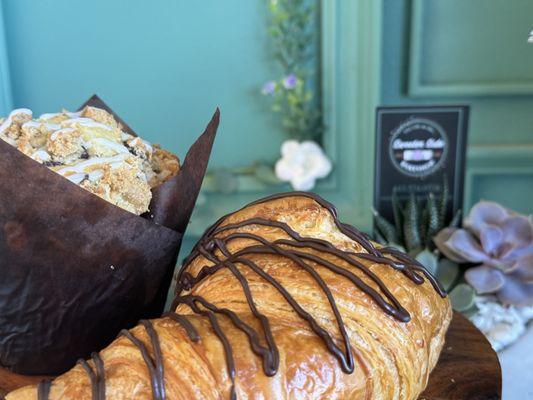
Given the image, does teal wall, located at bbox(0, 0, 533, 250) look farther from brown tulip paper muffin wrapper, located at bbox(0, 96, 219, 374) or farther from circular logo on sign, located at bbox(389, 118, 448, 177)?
brown tulip paper muffin wrapper, located at bbox(0, 96, 219, 374)

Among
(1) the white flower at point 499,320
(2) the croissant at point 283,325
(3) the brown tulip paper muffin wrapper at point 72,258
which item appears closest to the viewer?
(2) the croissant at point 283,325

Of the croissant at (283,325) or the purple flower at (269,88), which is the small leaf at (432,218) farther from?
the purple flower at (269,88)

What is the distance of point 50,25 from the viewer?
1.76m

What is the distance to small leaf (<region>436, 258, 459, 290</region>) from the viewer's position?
1.29 m

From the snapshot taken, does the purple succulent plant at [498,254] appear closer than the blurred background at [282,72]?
Yes

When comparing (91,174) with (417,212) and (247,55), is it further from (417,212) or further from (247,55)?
(247,55)

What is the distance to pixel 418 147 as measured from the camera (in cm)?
132

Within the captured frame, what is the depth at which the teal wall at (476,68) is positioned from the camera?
1714 mm

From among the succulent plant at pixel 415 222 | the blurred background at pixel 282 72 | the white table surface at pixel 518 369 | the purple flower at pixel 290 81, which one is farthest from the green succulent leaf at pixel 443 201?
the purple flower at pixel 290 81

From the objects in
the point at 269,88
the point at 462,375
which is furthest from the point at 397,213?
the point at 269,88

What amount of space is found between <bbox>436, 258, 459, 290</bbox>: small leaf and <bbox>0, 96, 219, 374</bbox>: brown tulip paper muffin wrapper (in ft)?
2.32

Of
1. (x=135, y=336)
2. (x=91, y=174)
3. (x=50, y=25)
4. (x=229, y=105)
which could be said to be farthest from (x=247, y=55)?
(x=135, y=336)

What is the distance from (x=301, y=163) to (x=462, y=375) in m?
1.03

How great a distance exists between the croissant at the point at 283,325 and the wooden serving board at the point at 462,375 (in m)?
0.08
